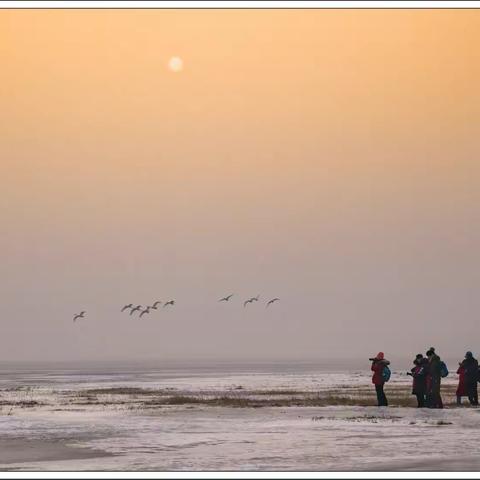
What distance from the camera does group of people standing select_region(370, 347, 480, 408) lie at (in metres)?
36.0

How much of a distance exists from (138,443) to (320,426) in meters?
6.51

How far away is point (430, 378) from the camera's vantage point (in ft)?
118

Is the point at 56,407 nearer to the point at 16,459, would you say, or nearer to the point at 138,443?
the point at 138,443

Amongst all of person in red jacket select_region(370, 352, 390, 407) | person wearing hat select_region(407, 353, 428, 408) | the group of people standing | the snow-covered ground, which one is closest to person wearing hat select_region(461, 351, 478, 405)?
the group of people standing

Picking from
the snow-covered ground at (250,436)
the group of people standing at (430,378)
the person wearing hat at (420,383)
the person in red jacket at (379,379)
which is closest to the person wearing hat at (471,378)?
the group of people standing at (430,378)

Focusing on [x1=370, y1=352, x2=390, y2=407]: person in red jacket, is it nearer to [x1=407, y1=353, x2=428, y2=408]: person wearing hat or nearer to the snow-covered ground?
the snow-covered ground

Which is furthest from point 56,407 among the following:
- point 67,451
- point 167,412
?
point 67,451

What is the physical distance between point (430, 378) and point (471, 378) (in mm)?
3077

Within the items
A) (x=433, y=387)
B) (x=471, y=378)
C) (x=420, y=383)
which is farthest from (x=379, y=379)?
(x=471, y=378)

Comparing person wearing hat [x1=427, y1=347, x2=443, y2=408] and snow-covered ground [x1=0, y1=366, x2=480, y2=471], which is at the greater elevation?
person wearing hat [x1=427, y1=347, x2=443, y2=408]

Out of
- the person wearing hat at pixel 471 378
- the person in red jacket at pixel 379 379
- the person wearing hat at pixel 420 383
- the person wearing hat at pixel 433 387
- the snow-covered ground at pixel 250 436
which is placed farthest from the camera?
the person wearing hat at pixel 471 378

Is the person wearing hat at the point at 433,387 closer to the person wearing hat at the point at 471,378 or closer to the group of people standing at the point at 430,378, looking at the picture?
the group of people standing at the point at 430,378

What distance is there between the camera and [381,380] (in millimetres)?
36781

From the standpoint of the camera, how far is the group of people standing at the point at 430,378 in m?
36.0
